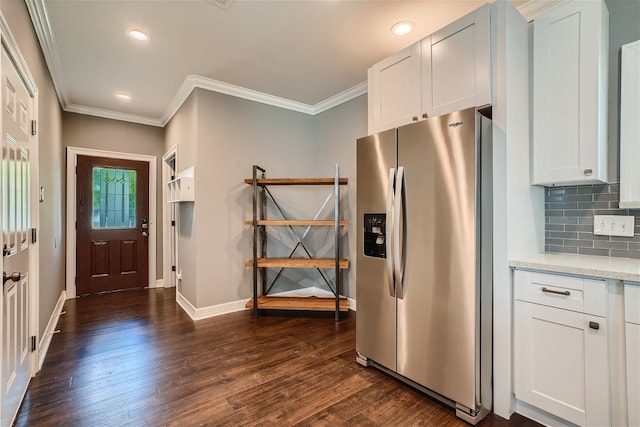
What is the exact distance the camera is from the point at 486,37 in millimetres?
1813

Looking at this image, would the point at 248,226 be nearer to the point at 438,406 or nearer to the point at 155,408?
the point at 155,408

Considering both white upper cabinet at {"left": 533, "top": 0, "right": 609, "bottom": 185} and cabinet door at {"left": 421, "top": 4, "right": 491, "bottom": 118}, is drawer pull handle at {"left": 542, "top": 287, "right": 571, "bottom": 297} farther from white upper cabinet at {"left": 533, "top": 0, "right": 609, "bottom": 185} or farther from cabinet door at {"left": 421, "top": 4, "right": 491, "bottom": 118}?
cabinet door at {"left": 421, "top": 4, "right": 491, "bottom": 118}

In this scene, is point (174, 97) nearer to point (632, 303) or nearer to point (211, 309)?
point (211, 309)

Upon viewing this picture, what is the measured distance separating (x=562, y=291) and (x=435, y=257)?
2.15ft

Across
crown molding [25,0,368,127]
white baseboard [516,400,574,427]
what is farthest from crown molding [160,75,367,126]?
white baseboard [516,400,574,427]

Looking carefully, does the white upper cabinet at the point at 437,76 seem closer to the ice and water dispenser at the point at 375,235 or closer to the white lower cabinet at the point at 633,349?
the ice and water dispenser at the point at 375,235

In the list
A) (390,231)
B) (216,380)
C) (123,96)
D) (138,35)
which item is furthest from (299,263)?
(123,96)

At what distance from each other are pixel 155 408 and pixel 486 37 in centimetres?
304

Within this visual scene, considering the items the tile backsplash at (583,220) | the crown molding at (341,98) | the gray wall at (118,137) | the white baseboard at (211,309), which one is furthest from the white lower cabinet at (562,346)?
the gray wall at (118,137)

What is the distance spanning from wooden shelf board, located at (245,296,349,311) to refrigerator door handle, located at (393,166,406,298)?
5.04 feet

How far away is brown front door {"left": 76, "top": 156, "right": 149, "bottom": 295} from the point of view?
14.3 feet

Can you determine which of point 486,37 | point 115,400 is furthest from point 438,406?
point 486,37

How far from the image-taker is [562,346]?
160 centimetres

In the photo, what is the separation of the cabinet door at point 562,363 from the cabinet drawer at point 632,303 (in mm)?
102
